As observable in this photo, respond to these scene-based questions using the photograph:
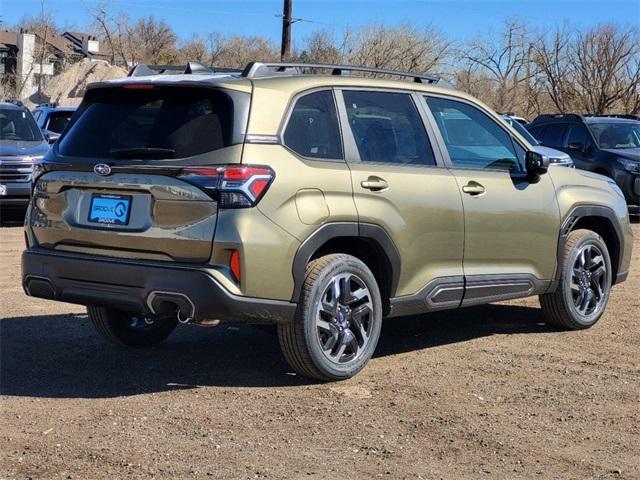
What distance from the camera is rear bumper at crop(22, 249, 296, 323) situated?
5.58 m

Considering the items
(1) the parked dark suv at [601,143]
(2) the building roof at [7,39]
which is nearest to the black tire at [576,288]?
(1) the parked dark suv at [601,143]

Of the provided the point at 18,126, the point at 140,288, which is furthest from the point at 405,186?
the point at 18,126

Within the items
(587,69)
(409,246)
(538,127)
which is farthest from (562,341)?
(587,69)

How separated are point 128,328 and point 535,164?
304cm

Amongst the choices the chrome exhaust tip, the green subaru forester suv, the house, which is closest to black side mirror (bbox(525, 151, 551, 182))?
the green subaru forester suv

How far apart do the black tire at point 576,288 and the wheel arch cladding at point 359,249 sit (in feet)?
5.88

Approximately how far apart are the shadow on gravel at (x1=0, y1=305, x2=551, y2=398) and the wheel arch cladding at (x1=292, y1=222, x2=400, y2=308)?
78cm

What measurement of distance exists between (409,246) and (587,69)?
3841 cm

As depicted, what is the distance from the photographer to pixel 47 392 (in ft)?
19.7

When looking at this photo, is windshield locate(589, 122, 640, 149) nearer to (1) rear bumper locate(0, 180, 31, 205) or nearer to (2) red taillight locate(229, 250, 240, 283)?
(1) rear bumper locate(0, 180, 31, 205)

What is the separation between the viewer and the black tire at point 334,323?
595 cm

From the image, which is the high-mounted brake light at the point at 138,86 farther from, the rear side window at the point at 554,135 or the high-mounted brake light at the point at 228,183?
the rear side window at the point at 554,135

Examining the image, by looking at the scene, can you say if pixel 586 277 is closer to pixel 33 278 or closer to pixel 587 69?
pixel 33 278

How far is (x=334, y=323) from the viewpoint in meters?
6.16
